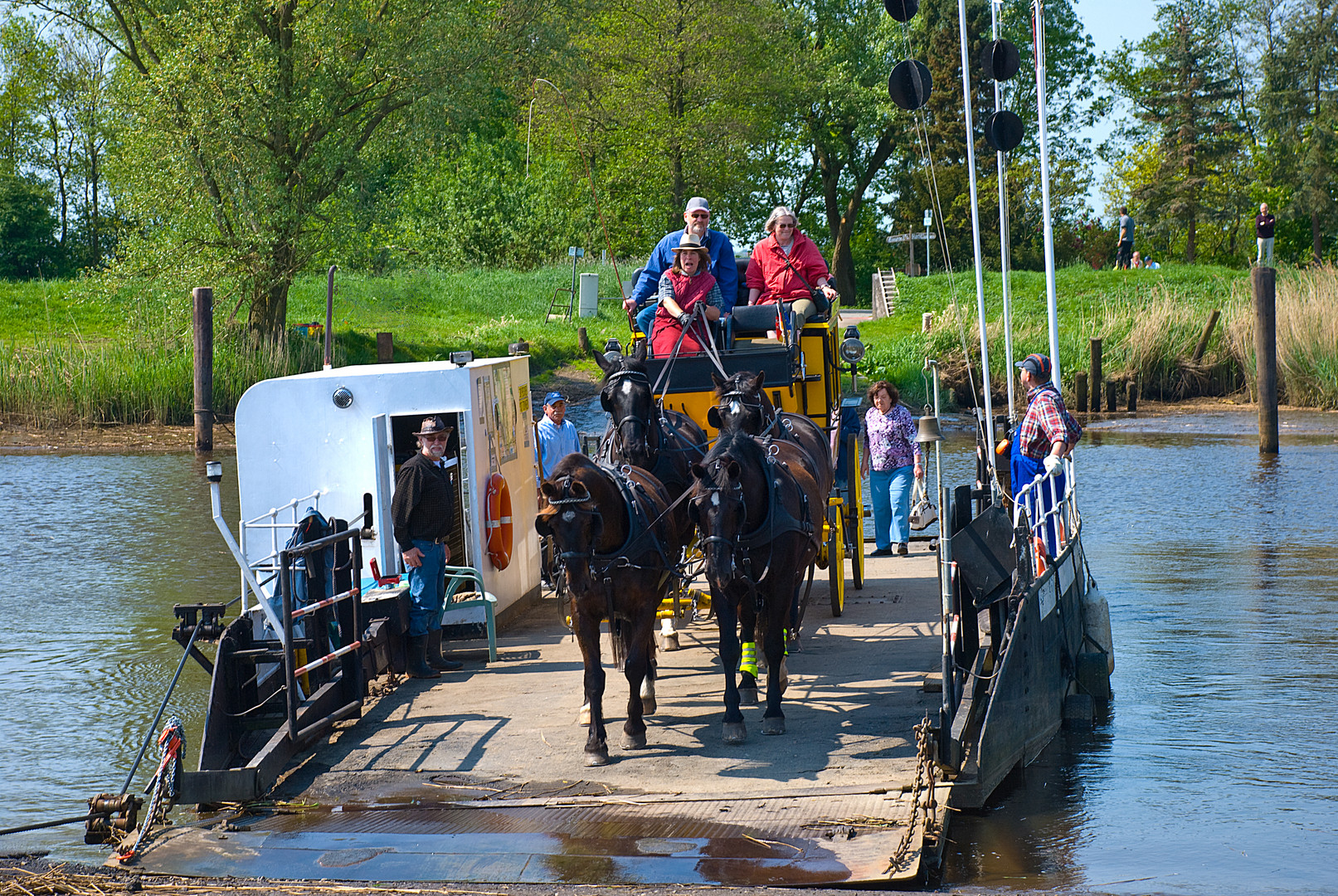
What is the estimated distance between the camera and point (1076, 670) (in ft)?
33.2

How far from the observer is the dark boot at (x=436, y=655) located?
1035cm

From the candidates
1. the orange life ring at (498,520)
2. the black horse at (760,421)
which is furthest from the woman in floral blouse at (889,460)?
the orange life ring at (498,520)

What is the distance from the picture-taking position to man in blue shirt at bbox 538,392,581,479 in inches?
531

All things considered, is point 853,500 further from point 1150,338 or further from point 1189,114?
point 1189,114

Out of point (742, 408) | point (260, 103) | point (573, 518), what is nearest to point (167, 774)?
point (573, 518)

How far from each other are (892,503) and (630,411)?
7107 mm

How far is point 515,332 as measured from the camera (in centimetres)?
3638

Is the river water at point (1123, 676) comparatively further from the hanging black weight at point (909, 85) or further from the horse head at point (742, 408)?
the hanging black weight at point (909, 85)

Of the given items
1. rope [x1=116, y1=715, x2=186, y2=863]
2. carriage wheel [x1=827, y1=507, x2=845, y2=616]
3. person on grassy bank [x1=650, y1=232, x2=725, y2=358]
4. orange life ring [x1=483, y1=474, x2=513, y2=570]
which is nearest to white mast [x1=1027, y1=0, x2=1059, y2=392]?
carriage wheel [x1=827, y1=507, x2=845, y2=616]

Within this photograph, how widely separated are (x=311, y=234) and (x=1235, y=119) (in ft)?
146

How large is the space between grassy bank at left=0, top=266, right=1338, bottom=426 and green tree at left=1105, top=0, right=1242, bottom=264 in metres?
14.8

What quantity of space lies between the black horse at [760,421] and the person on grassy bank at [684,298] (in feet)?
1.64

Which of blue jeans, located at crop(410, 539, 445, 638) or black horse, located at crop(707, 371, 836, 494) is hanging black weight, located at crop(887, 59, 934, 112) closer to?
black horse, located at crop(707, 371, 836, 494)

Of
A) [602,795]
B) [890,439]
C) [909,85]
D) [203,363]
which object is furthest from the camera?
[203,363]
